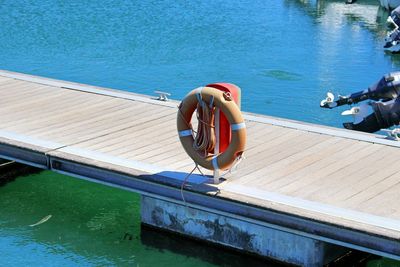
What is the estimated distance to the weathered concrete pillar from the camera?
20.1 feet

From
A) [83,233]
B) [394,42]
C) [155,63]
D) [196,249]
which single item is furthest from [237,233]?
[394,42]

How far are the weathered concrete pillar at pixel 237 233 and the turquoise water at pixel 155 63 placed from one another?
15 centimetres

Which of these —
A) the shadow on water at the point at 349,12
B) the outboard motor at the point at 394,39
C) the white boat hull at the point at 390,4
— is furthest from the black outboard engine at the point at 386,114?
the white boat hull at the point at 390,4

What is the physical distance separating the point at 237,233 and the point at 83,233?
1.59 metres

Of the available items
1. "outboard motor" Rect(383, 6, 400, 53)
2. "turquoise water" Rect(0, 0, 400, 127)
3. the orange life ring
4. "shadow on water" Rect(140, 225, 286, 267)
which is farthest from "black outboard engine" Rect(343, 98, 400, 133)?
"outboard motor" Rect(383, 6, 400, 53)

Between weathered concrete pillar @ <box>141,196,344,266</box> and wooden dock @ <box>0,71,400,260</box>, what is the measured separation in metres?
0.21

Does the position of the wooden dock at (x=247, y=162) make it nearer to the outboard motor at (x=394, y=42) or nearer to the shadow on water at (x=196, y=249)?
the shadow on water at (x=196, y=249)

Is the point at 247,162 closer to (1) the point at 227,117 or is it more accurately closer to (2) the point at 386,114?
(1) the point at 227,117

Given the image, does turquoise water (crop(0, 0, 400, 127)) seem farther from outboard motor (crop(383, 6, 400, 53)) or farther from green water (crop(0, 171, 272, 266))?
green water (crop(0, 171, 272, 266))

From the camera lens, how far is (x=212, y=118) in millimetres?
6234

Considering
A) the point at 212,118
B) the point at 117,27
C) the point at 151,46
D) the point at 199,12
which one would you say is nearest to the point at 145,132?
the point at 212,118

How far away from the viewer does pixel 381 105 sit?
9.45 meters

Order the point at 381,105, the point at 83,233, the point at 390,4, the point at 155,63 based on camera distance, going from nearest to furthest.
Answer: the point at 83,233
the point at 381,105
the point at 155,63
the point at 390,4

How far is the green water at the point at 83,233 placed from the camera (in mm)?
6812
